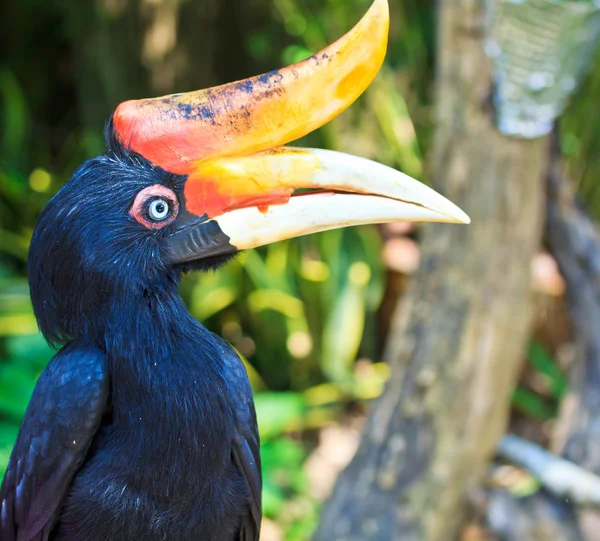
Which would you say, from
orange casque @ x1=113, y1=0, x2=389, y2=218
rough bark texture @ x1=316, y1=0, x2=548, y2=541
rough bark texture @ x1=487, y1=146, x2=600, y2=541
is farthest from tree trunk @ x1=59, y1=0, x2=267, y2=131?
orange casque @ x1=113, y1=0, x2=389, y2=218

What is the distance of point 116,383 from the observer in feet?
3.50

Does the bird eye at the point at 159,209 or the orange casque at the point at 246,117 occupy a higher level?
the orange casque at the point at 246,117

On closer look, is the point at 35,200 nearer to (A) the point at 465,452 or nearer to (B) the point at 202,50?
(B) the point at 202,50

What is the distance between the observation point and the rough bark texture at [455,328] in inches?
80.2

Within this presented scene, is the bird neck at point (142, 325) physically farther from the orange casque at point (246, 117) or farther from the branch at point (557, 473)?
the branch at point (557, 473)

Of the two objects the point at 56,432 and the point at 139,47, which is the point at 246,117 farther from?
the point at 139,47

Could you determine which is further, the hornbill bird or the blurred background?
the blurred background

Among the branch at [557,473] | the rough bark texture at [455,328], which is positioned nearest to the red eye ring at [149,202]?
the rough bark texture at [455,328]

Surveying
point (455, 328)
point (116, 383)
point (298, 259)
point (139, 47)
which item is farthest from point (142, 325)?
point (139, 47)

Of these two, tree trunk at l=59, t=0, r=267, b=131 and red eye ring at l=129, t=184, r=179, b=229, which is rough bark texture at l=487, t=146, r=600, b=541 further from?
tree trunk at l=59, t=0, r=267, b=131

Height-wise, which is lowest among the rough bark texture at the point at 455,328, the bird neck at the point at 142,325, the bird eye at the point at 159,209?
the rough bark texture at the point at 455,328

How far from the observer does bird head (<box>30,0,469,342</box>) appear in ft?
3.34

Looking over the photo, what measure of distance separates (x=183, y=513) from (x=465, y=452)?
47.5 inches

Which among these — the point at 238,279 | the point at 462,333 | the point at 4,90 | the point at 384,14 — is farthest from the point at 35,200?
the point at 384,14
